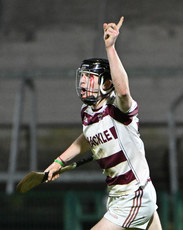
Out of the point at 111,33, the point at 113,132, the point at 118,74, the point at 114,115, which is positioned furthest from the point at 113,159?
the point at 111,33

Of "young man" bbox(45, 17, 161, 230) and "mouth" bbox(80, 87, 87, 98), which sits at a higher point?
"mouth" bbox(80, 87, 87, 98)

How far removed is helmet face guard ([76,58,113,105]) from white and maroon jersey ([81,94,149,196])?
79mm

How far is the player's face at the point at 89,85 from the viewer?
3316 millimetres

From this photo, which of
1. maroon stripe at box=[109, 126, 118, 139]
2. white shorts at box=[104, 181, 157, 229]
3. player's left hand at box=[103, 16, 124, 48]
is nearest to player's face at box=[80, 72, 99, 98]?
maroon stripe at box=[109, 126, 118, 139]

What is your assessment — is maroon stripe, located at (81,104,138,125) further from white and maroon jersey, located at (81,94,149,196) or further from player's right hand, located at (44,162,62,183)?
player's right hand, located at (44,162,62,183)

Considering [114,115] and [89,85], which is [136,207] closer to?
[114,115]

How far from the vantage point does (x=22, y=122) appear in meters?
7.66

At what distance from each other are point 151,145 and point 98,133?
466cm

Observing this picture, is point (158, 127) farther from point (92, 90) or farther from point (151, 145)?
point (92, 90)

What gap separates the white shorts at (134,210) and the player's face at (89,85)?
25.5 inches

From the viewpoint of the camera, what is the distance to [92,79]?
11.0 feet

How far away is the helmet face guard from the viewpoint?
→ 10.9 feet

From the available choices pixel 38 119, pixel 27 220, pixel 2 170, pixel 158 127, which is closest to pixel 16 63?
pixel 38 119

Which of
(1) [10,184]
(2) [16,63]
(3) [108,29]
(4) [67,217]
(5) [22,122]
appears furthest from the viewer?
(2) [16,63]
